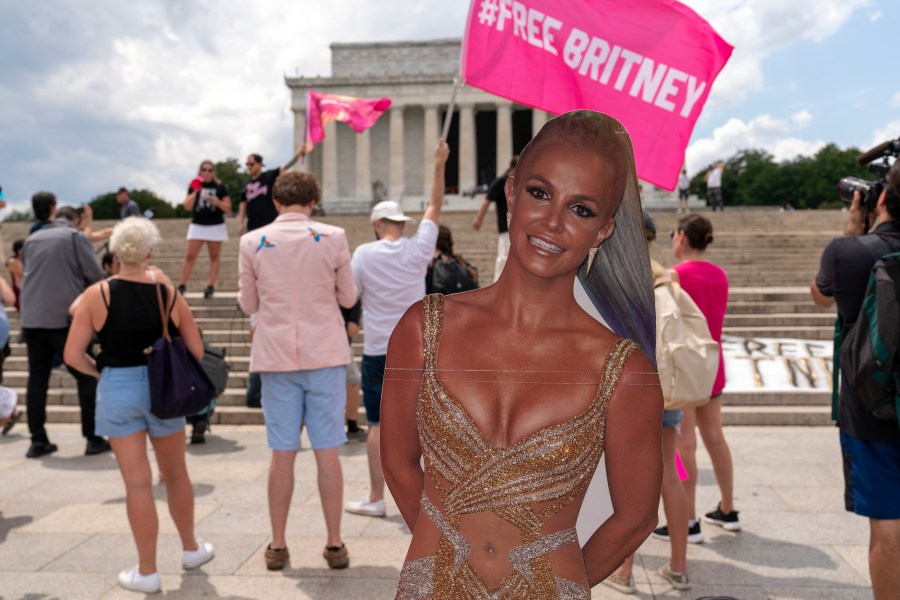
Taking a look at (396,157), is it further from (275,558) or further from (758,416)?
(275,558)

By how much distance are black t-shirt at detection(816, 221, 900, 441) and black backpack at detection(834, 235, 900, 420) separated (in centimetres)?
Answer: 10

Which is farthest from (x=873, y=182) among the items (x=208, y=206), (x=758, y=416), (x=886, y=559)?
(x=208, y=206)

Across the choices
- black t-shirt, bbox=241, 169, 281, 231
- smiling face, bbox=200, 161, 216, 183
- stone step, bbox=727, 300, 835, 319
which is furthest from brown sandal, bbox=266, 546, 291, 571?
stone step, bbox=727, 300, 835, 319

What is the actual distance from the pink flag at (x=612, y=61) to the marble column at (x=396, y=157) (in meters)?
48.7

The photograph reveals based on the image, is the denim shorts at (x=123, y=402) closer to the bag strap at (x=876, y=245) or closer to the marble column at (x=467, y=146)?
the bag strap at (x=876, y=245)

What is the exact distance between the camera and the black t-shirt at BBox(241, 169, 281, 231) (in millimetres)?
7918

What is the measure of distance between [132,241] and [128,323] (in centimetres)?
43

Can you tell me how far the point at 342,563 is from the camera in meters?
4.17

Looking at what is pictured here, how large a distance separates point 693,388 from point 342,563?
222cm

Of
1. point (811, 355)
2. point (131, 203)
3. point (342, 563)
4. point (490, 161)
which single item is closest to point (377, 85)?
point (490, 161)

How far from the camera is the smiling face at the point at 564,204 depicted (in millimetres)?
1361

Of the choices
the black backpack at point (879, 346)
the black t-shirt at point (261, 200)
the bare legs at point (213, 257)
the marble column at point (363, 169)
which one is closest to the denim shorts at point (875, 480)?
the black backpack at point (879, 346)

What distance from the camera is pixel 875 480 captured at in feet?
9.62

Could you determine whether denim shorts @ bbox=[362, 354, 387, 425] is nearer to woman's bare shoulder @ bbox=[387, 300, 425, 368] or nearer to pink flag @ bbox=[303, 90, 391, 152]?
pink flag @ bbox=[303, 90, 391, 152]
